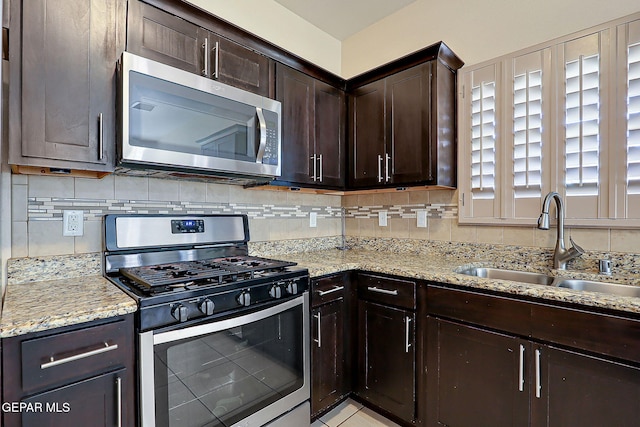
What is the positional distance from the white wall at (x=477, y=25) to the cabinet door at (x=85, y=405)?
2602 mm

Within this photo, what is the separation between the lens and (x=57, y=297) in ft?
3.88

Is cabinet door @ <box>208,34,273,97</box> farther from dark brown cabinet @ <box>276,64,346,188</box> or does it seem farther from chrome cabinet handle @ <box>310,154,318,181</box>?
chrome cabinet handle @ <box>310,154,318,181</box>

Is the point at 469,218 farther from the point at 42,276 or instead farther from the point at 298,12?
the point at 42,276

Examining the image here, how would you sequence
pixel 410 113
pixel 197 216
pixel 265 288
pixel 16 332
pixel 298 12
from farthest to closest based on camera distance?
pixel 298 12, pixel 410 113, pixel 197 216, pixel 265 288, pixel 16 332

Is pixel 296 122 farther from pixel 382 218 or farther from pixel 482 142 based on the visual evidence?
pixel 482 142

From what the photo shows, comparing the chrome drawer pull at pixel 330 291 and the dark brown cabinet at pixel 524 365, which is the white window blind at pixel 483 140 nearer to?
the dark brown cabinet at pixel 524 365

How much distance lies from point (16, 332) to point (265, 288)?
84 centimetres

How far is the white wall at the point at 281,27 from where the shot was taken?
217 centimetres

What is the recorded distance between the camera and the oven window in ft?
3.95

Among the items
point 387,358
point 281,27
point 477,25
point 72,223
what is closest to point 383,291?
point 387,358

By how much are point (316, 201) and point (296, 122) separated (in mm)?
786

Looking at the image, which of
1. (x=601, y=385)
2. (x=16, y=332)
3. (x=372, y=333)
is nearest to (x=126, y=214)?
(x=16, y=332)

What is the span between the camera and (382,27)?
2654mm

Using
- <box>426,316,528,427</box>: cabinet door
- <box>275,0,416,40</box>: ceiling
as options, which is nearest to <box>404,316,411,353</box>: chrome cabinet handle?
<box>426,316,528,427</box>: cabinet door
